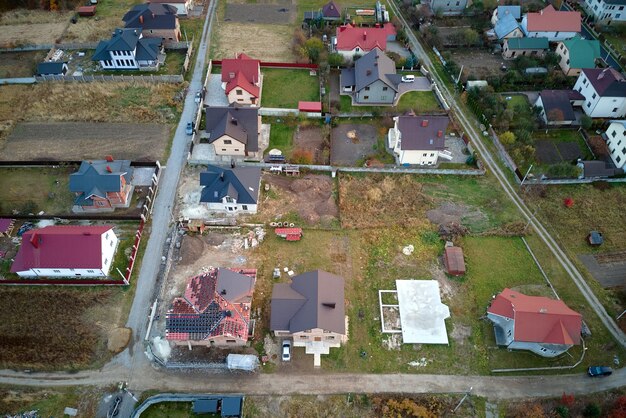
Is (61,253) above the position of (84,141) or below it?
below

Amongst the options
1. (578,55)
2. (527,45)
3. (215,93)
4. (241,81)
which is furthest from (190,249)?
(578,55)

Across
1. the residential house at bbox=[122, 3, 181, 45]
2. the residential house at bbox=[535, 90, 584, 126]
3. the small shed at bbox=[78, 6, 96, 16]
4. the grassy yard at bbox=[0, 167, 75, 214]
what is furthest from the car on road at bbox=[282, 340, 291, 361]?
the small shed at bbox=[78, 6, 96, 16]

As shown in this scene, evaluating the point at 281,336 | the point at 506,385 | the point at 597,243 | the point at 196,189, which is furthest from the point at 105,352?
the point at 597,243

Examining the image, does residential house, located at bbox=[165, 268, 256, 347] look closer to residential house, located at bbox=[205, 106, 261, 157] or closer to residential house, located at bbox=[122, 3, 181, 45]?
residential house, located at bbox=[205, 106, 261, 157]

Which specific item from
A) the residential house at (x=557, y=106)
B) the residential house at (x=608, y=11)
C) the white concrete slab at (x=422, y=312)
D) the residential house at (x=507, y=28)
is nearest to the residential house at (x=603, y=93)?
the residential house at (x=557, y=106)

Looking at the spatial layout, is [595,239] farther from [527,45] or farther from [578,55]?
[527,45]

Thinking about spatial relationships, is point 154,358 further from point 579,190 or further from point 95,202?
point 579,190

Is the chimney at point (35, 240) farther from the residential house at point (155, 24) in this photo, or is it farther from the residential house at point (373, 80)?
the residential house at point (373, 80)
